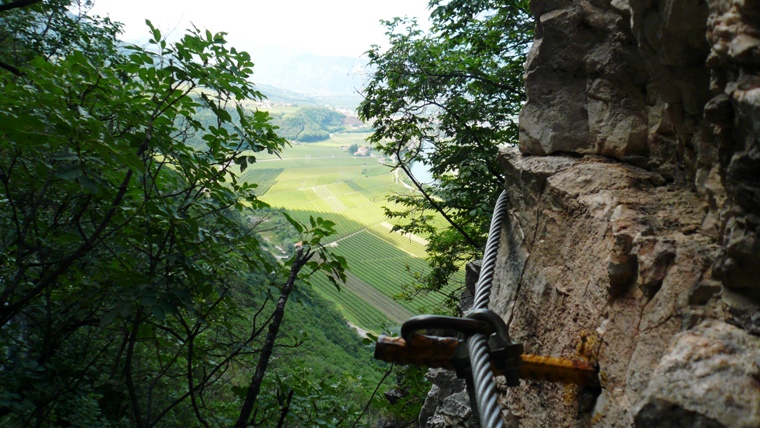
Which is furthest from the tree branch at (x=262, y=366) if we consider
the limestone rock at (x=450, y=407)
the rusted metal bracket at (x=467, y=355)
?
the rusted metal bracket at (x=467, y=355)

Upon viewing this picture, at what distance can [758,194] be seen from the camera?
97cm

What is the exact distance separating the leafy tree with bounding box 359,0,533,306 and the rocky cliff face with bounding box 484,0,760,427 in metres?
3.24

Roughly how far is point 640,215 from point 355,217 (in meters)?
46.4

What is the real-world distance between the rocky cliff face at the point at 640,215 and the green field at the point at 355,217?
42.0 ft

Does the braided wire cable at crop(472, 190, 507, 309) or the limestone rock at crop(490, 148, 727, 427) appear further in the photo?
the braided wire cable at crop(472, 190, 507, 309)

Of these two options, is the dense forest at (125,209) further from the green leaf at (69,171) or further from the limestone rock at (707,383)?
the limestone rock at (707,383)

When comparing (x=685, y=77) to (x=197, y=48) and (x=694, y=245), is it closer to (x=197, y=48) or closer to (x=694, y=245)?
(x=694, y=245)

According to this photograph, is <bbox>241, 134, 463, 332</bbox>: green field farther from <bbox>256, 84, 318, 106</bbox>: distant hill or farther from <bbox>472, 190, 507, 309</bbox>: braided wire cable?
<bbox>256, 84, 318, 106</bbox>: distant hill

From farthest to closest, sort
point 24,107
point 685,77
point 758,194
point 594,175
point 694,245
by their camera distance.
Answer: point 24,107 < point 594,175 < point 685,77 < point 694,245 < point 758,194

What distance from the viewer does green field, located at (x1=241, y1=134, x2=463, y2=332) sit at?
112 ft

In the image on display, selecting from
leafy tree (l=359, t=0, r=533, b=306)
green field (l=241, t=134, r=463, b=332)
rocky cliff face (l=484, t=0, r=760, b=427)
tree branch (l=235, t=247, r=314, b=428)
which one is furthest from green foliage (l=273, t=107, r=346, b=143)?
rocky cliff face (l=484, t=0, r=760, b=427)

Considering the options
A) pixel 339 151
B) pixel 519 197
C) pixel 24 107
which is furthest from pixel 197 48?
pixel 339 151

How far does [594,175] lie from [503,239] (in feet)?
3.20

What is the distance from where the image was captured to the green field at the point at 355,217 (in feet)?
112
